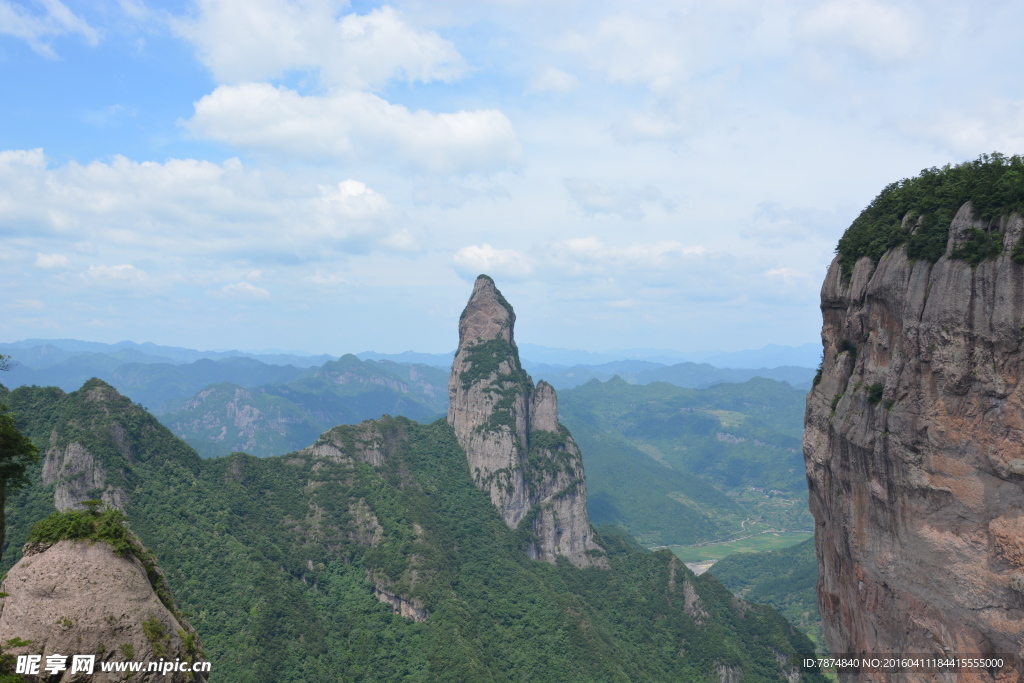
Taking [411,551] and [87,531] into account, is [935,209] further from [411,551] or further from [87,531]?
[411,551]

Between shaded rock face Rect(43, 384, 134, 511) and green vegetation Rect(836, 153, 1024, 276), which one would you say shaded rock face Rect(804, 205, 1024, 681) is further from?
shaded rock face Rect(43, 384, 134, 511)

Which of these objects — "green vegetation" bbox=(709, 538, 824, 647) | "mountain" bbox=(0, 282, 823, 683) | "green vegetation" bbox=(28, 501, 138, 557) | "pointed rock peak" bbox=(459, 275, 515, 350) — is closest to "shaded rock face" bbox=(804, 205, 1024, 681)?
"green vegetation" bbox=(28, 501, 138, 557)

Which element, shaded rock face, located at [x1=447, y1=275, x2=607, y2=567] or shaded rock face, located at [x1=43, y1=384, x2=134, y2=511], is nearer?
shaded rock face, located at [x1=43, y1=384, x2=134, y2=511]

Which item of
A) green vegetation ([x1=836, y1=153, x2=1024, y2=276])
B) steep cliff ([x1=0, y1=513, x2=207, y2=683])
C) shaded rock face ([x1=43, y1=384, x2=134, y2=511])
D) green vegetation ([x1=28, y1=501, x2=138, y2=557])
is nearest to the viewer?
steep cliff ([x1=0, y1=513, x2=207, y2=683])

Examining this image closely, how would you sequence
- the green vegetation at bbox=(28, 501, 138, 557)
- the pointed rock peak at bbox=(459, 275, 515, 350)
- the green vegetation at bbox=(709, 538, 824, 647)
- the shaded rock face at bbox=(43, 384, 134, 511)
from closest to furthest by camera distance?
the green vegetation at bbox=(28, 501, 138, 557) < the shaded rock face at bbox=(43, 384, 134, 511) < the pointed rock peak at bbox=(459, 275, 515, 350) < the green vegetation at bbox=(709, 538, 824, 647)

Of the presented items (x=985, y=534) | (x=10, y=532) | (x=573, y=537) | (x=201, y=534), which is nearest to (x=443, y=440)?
(x=573, y=537)

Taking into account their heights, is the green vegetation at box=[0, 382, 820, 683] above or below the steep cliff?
below

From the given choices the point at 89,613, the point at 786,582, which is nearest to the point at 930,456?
the point at 89,613

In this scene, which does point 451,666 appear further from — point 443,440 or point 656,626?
point 443,440
